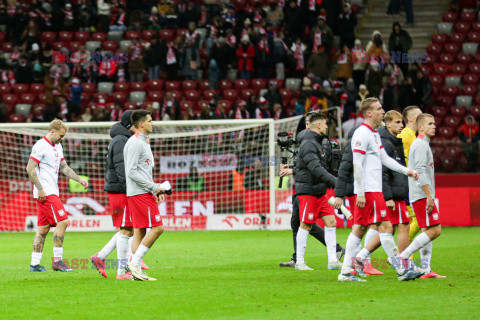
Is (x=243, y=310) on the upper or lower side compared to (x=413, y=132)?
lower

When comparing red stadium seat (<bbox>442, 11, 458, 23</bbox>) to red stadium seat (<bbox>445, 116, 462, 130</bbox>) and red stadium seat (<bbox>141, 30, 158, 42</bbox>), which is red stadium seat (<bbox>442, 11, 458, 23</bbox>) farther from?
red stadium seat (<bbox>141, 30, 158, 42</bbox>)

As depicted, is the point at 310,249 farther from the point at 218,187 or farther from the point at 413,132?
the point at 218,187

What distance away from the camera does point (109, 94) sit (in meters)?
27.3

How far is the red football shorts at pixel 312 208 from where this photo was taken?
11.2m

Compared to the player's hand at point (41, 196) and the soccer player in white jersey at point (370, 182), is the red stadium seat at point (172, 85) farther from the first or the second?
the soccer player in white jersey at point (370, 182)

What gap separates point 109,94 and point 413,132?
1752cm

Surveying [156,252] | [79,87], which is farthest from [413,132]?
[79,87]

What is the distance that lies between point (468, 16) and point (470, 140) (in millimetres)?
7843

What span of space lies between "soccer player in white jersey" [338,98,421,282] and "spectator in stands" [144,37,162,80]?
1795cm

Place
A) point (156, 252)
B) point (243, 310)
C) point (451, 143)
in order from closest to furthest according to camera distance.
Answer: point (243, 310) < point (156, 252) < point (451, 143)

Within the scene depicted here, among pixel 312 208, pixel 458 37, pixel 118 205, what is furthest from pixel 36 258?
pixel 458 37

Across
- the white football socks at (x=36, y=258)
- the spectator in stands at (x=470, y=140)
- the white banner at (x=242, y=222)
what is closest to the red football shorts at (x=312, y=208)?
the white football socks at (x=36, y=258)

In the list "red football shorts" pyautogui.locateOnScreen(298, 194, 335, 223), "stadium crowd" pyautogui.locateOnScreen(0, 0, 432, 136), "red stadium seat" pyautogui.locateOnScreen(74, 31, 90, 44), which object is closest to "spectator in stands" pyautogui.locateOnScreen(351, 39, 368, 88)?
"stadium crowd" pyautogui.locateOnScreen(0, 0, 432, 136)

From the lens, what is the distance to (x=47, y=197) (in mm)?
11656
